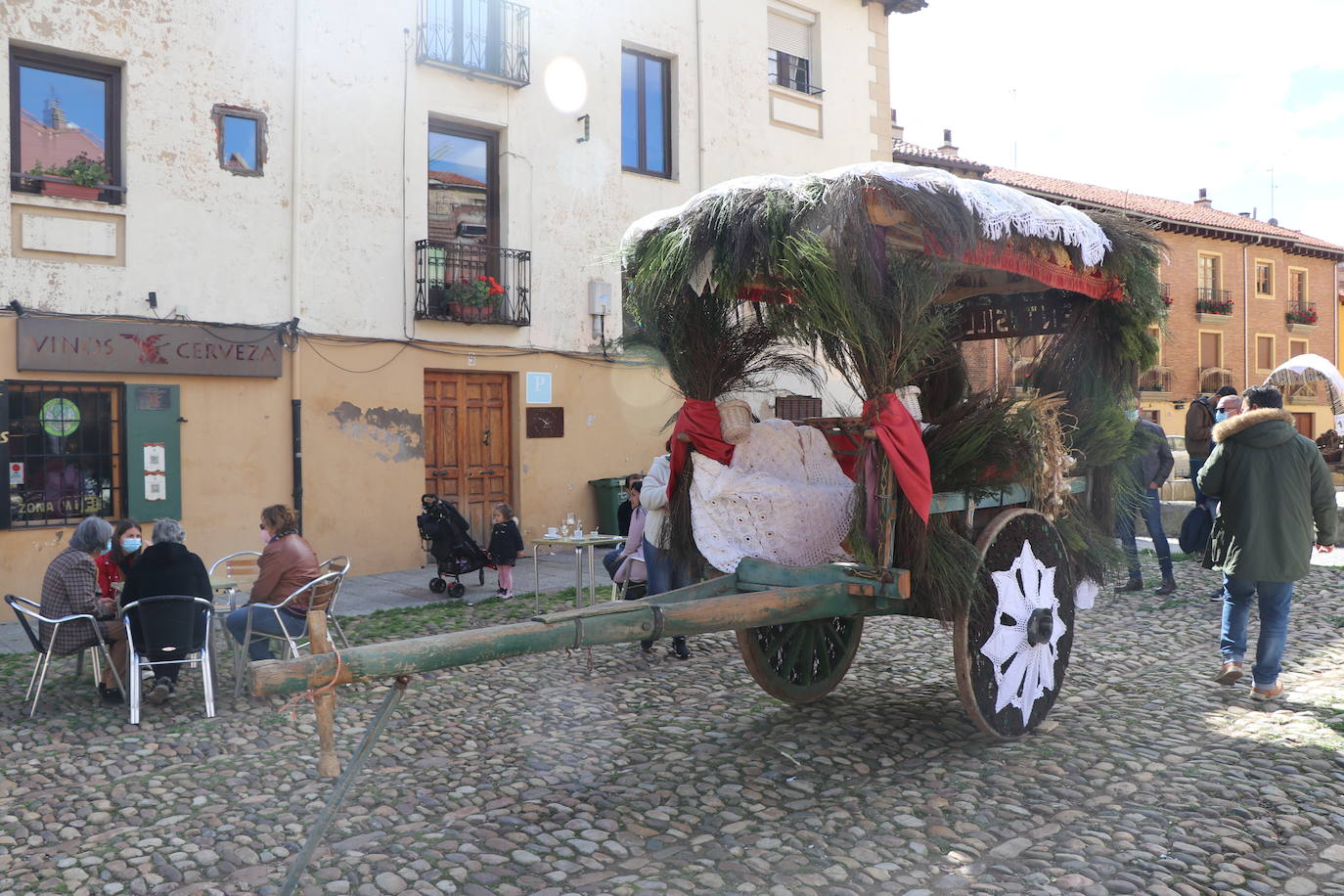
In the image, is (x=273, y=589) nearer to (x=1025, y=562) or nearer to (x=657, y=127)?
(x=1025, y=562)

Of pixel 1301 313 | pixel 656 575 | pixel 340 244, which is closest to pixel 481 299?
pixel 340 244

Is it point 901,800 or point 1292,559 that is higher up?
point 1292,559

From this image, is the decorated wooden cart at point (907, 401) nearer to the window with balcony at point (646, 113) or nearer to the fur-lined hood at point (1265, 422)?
the fur-lined hood at point (1265, 422)

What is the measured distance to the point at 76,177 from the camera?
379 inches

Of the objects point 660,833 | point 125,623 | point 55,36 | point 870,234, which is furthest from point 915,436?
point 55,36

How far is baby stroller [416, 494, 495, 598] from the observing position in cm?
992

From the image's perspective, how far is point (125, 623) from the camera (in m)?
5.94

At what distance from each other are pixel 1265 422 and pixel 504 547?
6.37 m

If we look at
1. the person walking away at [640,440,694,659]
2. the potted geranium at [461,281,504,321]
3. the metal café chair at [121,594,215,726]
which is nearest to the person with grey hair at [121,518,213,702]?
the metal café chair at [121,594,215,726]

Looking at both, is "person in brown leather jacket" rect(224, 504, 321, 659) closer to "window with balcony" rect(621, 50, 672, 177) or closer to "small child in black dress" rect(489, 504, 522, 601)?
"small child in black dress" rect(489, 504, 522, 601)

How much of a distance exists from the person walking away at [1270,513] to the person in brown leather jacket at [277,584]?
17.2 ft

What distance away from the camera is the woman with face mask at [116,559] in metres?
6.90

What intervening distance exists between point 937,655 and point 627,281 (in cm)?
336

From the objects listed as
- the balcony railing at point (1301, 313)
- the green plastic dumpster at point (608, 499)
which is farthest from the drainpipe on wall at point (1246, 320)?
the green plastic dumpster at point (608, 499)
